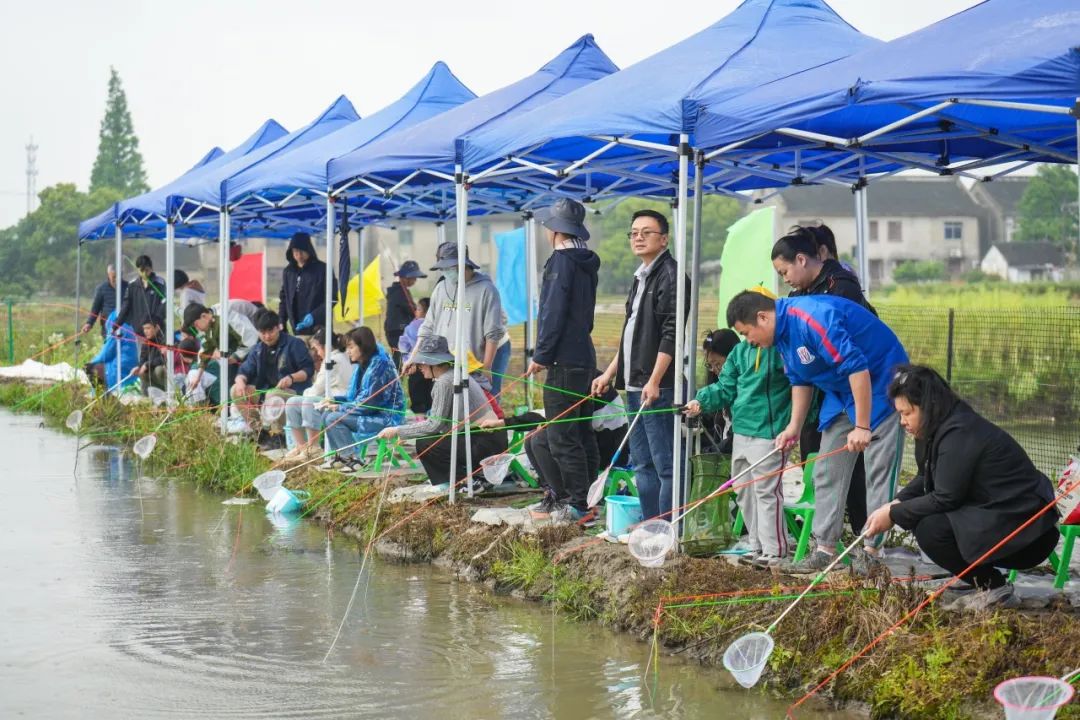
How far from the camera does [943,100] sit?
5367 mm

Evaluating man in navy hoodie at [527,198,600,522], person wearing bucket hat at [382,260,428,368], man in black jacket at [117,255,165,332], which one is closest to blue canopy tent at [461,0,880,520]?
man in navy hoodie at [527,198,600,522]

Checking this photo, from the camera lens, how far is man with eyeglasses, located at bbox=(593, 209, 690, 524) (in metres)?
7.04

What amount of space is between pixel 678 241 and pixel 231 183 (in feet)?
22.3

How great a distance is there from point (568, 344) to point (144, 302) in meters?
10.0

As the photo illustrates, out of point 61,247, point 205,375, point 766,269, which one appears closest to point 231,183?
point 205,375

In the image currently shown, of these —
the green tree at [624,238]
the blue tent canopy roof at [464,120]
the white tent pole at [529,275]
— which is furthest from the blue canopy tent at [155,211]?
the green tree at [624,238]

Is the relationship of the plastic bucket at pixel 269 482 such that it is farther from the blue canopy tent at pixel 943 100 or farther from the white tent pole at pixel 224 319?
the blue canopy tent at pixel 943 100

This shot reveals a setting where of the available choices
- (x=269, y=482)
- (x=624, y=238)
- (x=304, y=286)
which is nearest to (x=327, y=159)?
(x=304, y=286)

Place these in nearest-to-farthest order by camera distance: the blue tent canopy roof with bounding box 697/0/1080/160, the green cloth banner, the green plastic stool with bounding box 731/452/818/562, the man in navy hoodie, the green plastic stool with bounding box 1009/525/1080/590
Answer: the blue tent canopy roof with bounding box 697/0/1080/160
the green plastic stool with bounding box 1009/525/1080/590
the green plastic stool with bounding box 731/452/818/562
the man in navy hoodie
the green cloth banner

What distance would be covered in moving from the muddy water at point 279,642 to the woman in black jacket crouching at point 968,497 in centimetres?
84

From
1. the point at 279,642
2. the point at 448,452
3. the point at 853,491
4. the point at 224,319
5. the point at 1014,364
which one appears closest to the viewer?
the point at 279,642

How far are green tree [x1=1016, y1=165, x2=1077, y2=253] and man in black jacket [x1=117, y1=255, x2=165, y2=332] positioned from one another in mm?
42862

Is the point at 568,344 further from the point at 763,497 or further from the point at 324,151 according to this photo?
the point at 324,151

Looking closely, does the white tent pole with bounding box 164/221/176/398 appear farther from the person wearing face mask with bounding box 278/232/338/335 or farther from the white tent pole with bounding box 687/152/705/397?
the white tent pole with bounding box 687/152/705/397
